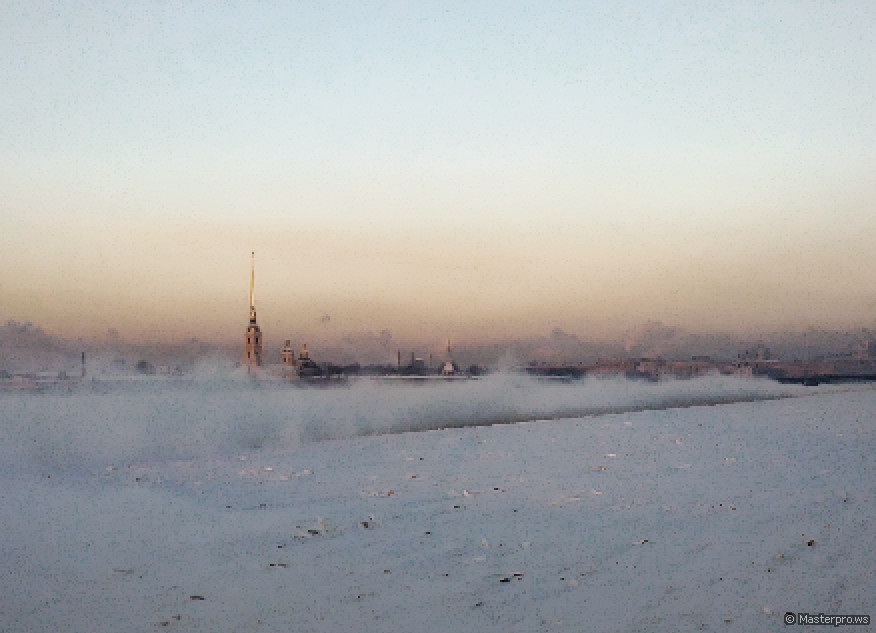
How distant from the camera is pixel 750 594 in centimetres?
726

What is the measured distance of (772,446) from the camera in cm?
1750

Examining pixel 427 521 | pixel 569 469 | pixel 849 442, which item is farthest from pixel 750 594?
pixel 849 442

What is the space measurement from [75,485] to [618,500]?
8.66 metres

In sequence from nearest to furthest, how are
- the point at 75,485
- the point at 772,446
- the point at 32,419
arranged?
the point at 75,485, the point at 772,446, the point at 32,419

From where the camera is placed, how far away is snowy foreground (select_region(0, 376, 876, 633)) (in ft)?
23.1

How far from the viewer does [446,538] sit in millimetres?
9258

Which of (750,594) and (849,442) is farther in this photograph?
(849,442)

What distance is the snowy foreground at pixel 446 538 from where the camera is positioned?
703 cm

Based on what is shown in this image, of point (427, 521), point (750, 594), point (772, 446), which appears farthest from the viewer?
point (772, 446)

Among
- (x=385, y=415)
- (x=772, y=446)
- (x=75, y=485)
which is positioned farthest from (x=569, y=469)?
(x=385, y=415)

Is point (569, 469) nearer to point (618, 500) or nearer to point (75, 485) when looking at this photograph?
point (618, 500)

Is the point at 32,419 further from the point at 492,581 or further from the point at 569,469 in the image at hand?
the point at 492,581

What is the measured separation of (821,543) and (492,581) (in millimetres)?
3820

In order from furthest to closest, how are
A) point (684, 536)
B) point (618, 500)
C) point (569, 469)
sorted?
point (569, 469) → point (618, 500) → point (684, 536)
